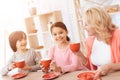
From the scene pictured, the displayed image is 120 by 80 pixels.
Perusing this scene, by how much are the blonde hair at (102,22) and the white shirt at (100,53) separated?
0.20 feet

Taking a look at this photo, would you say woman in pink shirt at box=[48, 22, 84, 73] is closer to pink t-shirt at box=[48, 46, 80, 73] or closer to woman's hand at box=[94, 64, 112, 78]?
pink t-shirt at box=[48, 46, 80, 73]

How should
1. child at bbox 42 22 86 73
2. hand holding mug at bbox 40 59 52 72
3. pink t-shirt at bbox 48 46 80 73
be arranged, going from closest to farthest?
1. hand holding mug at bbox 40 59 52 72
2. pink t-shirt at bbox 48 46 80 73
3. child at bbox 42 22 86 73

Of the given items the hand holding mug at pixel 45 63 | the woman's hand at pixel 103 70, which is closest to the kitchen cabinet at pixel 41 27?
the hand holding mug at pixel 45 63

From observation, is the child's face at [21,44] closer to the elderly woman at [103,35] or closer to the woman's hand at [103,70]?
Result: the elderly woman at [103,35]

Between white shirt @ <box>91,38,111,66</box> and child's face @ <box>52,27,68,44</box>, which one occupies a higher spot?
child's face @ <box>52,27,68,44</box>

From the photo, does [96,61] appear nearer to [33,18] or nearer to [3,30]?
[33,18]

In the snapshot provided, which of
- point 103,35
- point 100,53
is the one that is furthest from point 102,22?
point 100,53

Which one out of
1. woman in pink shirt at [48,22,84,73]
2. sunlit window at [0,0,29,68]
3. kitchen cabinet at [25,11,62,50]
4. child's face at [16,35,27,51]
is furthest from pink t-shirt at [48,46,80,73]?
sunlit window at [0,0,29,68]

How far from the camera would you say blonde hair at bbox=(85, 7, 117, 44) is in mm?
1794

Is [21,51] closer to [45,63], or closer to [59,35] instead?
[59,35]

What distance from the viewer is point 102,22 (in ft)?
5.88

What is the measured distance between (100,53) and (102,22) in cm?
26

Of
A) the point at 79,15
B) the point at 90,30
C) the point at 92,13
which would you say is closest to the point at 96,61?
the point at 90,30

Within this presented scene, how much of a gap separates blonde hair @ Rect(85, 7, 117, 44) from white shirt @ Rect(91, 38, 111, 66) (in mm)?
61
